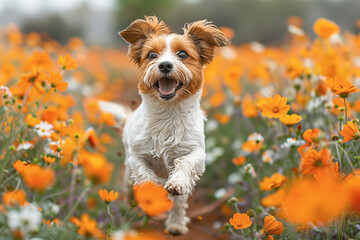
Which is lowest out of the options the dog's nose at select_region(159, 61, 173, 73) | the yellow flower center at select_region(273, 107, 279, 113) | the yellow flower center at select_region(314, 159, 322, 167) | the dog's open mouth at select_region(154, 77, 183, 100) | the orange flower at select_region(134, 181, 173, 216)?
the orange flower at select_region(134, 181, 173, 216)

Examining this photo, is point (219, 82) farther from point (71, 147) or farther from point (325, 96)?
point (71, 147)

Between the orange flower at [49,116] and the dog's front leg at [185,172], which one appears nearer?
the dog's front leg at [185,172]

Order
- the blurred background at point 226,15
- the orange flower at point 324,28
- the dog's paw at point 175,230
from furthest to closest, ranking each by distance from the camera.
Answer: the blurred background at point 226,15 < the orange flower at point 324,28 < the dog's paw at point 175,230

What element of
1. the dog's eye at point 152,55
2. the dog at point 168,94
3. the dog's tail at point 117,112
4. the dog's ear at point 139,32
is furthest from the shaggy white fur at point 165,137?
the dog's tail at point 117,112

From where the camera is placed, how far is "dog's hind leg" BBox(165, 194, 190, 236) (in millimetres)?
3061

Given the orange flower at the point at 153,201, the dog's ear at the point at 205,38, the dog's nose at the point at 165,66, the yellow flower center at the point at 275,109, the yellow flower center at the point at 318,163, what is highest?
the dog's ear at the point at 205,38

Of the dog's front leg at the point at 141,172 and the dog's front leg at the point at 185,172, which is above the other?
the dog's front leg at the point at 185,172

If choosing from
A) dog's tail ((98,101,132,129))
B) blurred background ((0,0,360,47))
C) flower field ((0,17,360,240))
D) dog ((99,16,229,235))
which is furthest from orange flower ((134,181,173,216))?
blurred background ((0,0,360,47))

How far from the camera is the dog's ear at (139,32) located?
9.09 ft

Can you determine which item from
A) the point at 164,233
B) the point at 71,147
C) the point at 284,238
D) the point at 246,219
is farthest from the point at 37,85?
the point at 284,238

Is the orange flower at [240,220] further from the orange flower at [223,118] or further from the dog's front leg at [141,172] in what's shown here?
the orange flower at [223,118]

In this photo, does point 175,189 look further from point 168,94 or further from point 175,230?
point 175,230

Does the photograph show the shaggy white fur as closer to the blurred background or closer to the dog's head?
the dog's head

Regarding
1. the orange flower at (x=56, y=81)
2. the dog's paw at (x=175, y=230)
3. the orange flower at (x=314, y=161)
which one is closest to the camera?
the orange flower at (x=314, y=161)
